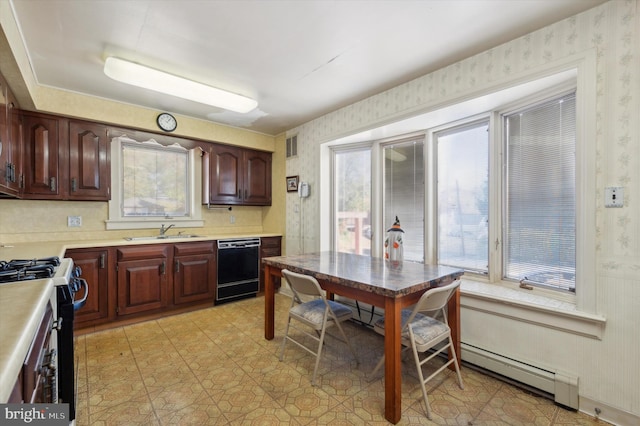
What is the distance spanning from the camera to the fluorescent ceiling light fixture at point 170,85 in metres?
2.34

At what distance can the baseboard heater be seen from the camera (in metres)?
1.82

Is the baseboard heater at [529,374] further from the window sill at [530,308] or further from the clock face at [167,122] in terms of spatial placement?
the clock face at [167,122]

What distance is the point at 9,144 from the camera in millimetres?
2275

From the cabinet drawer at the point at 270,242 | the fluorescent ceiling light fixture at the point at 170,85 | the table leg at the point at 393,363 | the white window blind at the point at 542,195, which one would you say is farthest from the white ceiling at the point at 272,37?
the cabinet drawer at the point at 270,242

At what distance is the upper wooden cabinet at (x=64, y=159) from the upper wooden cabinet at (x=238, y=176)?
121cm

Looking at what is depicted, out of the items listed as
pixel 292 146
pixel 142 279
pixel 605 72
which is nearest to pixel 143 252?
pixel 142 279

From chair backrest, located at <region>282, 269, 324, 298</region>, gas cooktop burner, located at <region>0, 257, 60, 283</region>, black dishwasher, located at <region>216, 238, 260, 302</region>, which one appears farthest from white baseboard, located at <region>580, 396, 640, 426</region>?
black dishwasher, located at <region>216, 238, 260, 302</region>

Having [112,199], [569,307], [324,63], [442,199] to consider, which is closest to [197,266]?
[112,199]

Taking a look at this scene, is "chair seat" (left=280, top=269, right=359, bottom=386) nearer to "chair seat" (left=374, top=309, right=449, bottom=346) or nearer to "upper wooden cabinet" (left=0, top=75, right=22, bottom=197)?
"chair seat" (left=374, top=309, right=449, bottom=346)

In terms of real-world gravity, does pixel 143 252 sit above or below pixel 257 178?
below

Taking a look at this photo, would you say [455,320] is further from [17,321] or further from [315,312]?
[17,321]

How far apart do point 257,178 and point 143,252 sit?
1.92 meters

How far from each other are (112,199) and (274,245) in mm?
2137

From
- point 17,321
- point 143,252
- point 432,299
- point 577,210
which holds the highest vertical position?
point 577,210
